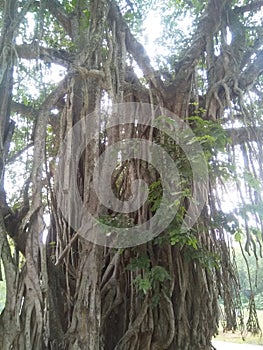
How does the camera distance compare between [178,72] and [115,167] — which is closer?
[115,167]

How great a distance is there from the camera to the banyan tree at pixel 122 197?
1.73 metres

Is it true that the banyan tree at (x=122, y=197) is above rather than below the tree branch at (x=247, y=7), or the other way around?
below

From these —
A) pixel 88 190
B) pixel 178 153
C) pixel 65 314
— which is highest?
pixel 178 153

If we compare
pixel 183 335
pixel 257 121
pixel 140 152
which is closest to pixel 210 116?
pixel 257 121

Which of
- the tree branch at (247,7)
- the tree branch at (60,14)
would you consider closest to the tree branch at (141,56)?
the tree branch at (60,14)

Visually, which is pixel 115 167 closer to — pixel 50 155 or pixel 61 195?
pixel 61 195

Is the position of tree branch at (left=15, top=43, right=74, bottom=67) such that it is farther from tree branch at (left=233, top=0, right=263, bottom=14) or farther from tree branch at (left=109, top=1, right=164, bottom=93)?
tree branch at (left=233, top=0, right=263, bottom=14)

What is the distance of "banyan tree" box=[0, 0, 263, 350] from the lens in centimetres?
173

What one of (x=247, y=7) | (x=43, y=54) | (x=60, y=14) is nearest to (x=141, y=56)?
(x=43, y=54)

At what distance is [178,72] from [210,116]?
38cm

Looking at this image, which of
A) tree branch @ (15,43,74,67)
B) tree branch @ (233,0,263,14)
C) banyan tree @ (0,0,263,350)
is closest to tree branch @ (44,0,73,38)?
banyan tree @ (0,0,263,350)

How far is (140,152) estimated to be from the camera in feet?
6.91

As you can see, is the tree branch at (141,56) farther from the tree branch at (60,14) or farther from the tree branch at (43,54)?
the tree branch at (60,14)

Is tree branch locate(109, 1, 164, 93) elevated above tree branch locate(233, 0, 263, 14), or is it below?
below
